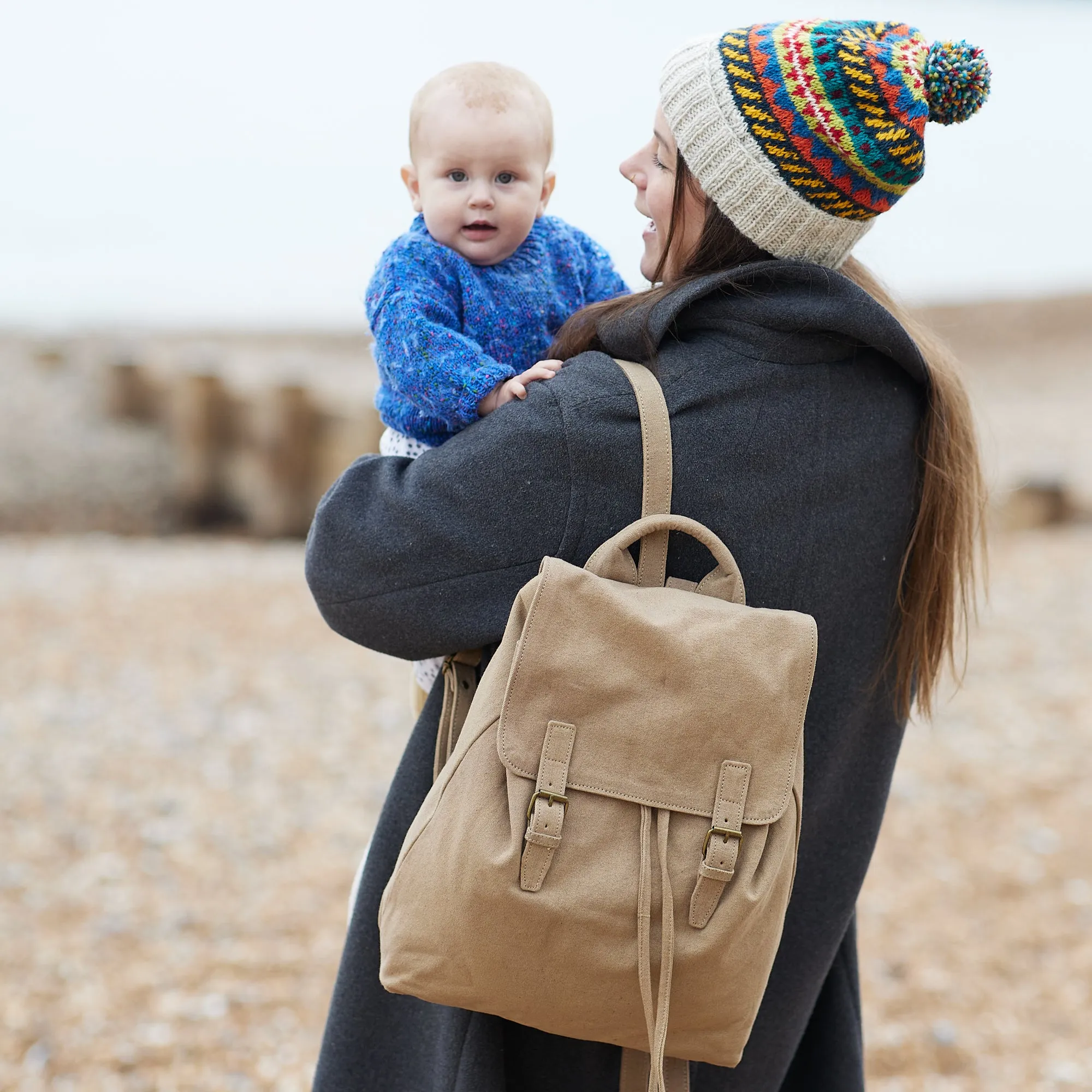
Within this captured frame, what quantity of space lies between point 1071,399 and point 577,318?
12589mm

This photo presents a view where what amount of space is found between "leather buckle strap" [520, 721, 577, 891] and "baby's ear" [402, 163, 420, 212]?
0.84 meters

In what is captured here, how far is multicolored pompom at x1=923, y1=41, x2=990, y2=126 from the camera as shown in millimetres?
1339

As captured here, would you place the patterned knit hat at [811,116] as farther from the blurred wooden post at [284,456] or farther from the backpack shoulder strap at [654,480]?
the blurred wooden post at [284,456]

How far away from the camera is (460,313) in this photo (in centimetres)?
158

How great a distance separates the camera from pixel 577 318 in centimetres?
144

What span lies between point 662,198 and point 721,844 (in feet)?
2.41

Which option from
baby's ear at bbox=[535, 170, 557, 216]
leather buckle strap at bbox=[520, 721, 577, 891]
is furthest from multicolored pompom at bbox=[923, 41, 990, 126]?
leather buckle strap at bbox=[520, 721, 577, 891]

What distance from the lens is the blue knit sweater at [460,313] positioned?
1.42 meters

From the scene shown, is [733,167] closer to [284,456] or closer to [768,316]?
[768,316]

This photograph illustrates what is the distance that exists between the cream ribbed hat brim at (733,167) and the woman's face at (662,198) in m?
0.03

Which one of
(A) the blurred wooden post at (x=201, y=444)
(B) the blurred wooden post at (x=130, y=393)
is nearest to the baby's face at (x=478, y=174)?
(A) the blurred wooden post at (x=201, y=444)

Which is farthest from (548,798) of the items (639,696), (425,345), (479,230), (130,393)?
(130,393)

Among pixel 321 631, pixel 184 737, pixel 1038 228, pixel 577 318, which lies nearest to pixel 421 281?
pixel 577 318

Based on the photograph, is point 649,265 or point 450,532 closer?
point 450,532
